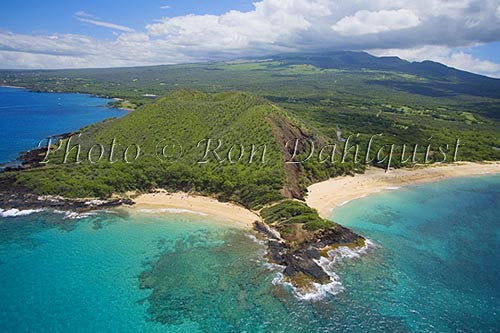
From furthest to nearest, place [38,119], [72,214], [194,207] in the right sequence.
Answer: [38,119], [194,207], [72,214]

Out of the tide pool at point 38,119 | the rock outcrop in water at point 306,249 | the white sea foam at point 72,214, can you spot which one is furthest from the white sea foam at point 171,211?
the tide pool at point 38,119

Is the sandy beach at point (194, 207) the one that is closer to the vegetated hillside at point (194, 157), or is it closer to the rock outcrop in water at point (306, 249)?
the vegetated hillside at point (194, 157)

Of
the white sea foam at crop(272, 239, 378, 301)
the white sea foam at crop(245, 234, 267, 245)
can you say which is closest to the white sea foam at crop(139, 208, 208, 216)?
the white sea foam at crop(245, 234, 267, 245)

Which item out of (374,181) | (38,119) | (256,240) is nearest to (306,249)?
(256,240)

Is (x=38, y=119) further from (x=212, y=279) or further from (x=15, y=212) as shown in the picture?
(x=212, y=279)

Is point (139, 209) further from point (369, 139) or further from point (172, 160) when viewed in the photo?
point (369, 139)

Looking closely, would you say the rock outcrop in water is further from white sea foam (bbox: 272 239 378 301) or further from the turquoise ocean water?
the turquoise ocean water

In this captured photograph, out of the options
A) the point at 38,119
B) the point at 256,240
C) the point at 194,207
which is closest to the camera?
the point at 256,240
